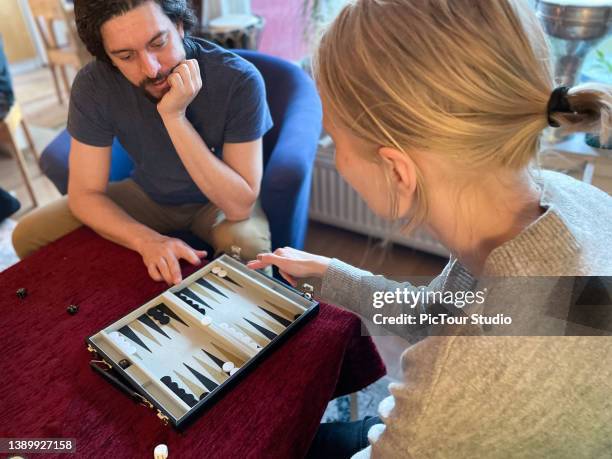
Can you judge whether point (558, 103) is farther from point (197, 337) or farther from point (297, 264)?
point (197, 337)

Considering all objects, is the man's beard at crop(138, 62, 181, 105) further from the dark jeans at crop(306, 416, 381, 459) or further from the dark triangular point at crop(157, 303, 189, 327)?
the dark jeans at crop(306, 416, 381, 459)

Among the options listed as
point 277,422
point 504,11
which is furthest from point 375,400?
point 504,11

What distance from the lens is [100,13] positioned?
1127 millimetres

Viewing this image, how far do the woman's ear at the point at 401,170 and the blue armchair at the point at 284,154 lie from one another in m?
0.65

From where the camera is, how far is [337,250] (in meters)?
2.41

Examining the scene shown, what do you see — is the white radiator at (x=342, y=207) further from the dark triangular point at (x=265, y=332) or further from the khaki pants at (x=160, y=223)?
the dark triangular point at (x=265, y=332)

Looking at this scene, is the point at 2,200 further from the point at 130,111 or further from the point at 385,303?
the point at 385,303

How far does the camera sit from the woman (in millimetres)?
623

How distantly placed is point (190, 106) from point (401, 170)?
84 centimetres

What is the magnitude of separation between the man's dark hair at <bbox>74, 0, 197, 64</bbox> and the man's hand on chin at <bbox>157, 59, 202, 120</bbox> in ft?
0.44

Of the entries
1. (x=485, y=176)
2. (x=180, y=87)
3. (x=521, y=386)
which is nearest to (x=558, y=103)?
(x=485, y=176)

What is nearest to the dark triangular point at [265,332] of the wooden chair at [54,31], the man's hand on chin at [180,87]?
the man's hand on chin at [180,87]

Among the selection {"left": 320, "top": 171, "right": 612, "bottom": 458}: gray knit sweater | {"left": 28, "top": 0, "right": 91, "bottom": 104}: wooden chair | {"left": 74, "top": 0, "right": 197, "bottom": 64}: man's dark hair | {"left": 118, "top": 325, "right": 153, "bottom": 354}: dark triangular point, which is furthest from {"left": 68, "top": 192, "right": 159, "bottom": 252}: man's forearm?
{"left": 28, "top": 0, "right": 91, "bottom": 104}: wooden chair

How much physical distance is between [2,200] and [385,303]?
2331 millimetres
